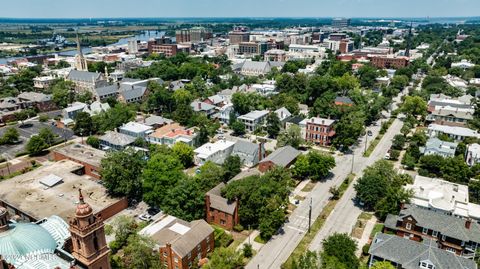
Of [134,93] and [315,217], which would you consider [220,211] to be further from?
[134,93]

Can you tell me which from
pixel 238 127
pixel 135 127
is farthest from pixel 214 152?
pixel 135 127

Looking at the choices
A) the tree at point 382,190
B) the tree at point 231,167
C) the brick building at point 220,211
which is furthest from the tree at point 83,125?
the tree at point 382,190

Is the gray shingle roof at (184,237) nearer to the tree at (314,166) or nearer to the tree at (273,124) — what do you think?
the tree at (314,166)

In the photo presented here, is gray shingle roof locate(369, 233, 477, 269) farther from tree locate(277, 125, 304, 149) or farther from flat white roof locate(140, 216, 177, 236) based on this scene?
tree locate(277, 125, 304, 149)

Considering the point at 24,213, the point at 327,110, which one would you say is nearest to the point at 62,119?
the point at 24,213

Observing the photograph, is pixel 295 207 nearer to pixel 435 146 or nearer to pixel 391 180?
pixel 391 180
